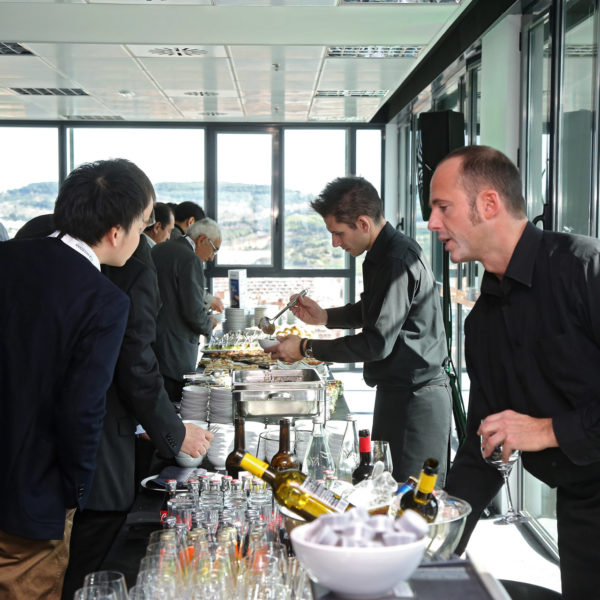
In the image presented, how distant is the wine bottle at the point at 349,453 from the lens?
1978 mm

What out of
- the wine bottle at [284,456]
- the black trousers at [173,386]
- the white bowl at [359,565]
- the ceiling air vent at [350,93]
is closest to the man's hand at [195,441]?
the wine bottle at [284,456]

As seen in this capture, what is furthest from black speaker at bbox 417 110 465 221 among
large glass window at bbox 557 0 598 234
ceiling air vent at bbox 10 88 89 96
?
Answer: ceiling air vent at bbox 10 88 89 96

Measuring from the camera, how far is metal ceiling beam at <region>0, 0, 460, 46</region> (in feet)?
16.4

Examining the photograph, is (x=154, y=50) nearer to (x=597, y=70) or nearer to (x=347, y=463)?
(x=597, y=70)

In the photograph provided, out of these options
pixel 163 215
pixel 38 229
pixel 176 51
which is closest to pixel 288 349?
pixel 38 229

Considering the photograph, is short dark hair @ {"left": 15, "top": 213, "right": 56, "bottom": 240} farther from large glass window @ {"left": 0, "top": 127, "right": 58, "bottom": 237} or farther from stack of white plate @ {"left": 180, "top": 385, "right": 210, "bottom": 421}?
large glass window @ {"left": 0, "top": 127, "right": 58, "bottom": 237}

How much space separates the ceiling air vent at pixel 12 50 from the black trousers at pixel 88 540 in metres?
4.25

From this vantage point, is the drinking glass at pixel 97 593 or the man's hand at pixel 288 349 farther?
the man's hand at pixel 288 349

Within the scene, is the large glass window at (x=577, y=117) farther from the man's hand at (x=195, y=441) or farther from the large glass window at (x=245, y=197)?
the large glass window at (x=245, y=197)

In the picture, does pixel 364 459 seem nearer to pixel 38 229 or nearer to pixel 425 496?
pixel 425 496

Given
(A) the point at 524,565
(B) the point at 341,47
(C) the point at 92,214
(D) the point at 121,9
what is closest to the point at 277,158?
(B) the point at 341,47

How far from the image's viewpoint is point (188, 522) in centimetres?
157

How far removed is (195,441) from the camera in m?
2.38

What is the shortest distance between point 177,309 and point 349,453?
2999mm
